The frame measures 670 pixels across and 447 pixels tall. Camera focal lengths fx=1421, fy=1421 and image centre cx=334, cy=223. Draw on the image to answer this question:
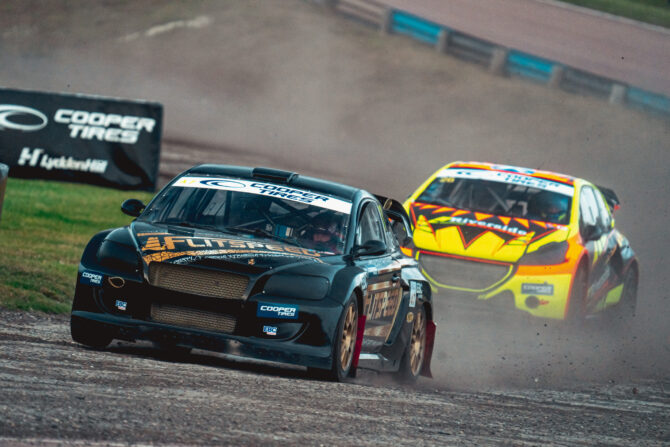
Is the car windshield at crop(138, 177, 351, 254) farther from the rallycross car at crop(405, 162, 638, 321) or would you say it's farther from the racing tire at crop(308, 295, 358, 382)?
the rallycross car at crop(405, 162, 638, 321)

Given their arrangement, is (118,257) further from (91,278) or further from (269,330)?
(269,330)

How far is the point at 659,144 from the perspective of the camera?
31.9m

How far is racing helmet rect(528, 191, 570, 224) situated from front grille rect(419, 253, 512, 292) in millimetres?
1083

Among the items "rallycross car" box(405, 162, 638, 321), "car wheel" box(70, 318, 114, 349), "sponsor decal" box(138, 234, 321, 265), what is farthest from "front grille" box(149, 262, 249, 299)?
"rallycross car" box(405, 162, 638, 321)

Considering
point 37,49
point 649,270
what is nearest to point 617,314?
point 649,270

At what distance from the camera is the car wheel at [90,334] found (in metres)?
8.90

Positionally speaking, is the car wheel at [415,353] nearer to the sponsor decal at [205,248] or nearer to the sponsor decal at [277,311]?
the sponsor decal at [205,248]

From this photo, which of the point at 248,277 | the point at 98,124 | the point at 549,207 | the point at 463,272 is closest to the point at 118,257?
the point at 248,277

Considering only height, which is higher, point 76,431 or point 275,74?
point 76,431

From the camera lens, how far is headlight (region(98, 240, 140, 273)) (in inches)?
344

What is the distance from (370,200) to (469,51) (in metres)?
27.5

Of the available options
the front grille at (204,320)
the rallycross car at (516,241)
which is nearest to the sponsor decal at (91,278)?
the front grille at (204,320)

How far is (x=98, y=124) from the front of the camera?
68.9 ft

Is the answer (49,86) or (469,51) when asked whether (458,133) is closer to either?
(469,51)
